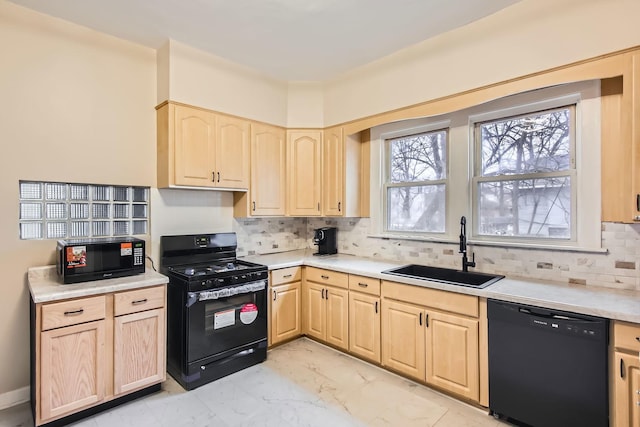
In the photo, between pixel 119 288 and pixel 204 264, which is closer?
pixel 119 288

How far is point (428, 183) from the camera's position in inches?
126

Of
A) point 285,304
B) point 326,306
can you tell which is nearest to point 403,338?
point 326,306

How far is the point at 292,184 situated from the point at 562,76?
2.53 m

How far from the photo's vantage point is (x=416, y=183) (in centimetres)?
330

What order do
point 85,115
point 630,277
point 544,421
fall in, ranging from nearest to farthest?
1. point 544,421
2. point 630,277
3. point 85,115

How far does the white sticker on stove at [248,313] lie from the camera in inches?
112

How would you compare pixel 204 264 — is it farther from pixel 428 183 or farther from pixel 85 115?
pixel 428 183

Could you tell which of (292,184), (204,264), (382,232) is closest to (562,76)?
(382,232)

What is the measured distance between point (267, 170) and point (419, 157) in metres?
1.61

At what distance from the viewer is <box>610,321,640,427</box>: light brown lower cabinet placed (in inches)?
64.5

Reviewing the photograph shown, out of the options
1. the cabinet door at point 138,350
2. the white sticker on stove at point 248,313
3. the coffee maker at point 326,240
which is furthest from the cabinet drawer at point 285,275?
the cabinet door at point 138,350

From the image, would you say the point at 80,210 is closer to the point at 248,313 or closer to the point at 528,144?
the point at 248,313

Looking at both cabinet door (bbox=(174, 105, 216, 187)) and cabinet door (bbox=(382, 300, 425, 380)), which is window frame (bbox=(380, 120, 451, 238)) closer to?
cabinet door (bbox=(382, 300, 425, 380))

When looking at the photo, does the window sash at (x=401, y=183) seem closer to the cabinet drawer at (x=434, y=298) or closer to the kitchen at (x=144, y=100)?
the kitchen at (x=144, y=100)
